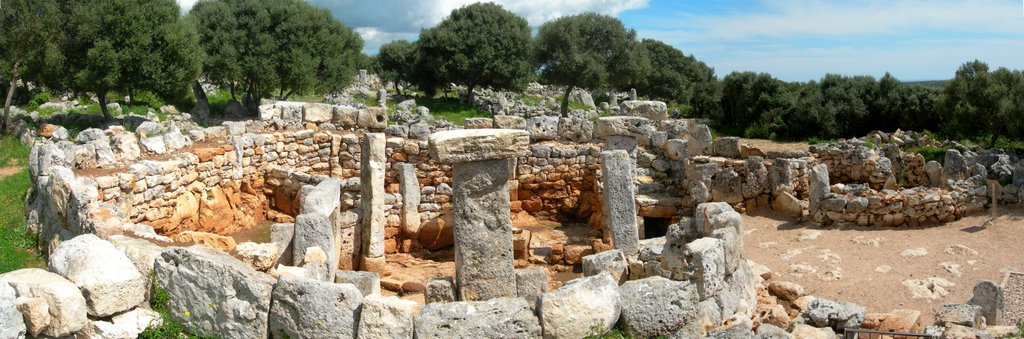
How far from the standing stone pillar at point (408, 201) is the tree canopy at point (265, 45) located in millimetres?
14652

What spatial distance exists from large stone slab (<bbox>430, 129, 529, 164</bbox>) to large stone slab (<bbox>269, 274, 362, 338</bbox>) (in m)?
2.16

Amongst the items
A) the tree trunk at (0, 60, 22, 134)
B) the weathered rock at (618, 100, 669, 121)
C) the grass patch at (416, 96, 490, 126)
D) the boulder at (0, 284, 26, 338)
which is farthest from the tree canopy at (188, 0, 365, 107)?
the boulder at (0, 284, 26, 338)

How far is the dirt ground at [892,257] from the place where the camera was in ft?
37.9

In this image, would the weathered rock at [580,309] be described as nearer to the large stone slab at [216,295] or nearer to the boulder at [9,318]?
the large stone slab at [216,295]

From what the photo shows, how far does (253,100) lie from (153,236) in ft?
71.4

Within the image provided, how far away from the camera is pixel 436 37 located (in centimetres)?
3775

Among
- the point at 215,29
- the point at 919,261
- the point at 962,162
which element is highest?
the point at 215,29

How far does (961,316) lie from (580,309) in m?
4.93

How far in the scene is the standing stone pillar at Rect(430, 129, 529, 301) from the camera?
26.2 feet

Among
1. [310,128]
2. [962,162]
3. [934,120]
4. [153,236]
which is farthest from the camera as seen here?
[934,120]

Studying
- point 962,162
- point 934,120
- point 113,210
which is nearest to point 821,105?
point 934,120

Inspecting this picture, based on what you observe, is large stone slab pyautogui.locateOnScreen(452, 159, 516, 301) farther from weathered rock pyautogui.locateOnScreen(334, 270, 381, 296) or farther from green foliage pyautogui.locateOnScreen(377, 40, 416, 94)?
green foliage pyautogui.locateOnScreen(377, 40, 416, 94)

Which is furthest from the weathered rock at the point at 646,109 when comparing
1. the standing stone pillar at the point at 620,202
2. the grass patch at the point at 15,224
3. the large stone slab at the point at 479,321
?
the grass patch at the point at 15,224

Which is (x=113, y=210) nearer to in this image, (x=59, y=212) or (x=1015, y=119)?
(x=59, y=212)
